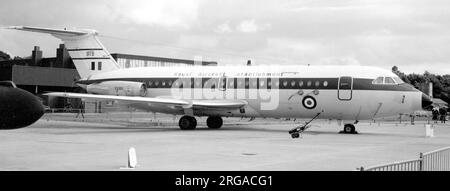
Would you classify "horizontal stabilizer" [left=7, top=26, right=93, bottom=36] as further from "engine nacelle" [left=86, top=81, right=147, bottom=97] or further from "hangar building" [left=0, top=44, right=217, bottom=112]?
"hangar building" [left=0, top=44, right=217, bottom=112]

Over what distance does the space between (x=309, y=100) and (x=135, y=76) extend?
11.2 m

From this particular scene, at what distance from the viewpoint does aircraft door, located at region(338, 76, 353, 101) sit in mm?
27750

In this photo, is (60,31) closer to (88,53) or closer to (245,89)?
(88,53)

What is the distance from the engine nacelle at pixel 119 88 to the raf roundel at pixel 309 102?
1007cm

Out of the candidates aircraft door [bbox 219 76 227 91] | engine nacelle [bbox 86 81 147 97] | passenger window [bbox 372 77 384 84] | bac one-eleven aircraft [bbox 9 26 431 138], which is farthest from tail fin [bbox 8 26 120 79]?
passenger window [bbox 372 77 384 84]

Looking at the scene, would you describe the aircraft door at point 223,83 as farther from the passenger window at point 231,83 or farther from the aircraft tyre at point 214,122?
the aircraft tyre at point 214,122

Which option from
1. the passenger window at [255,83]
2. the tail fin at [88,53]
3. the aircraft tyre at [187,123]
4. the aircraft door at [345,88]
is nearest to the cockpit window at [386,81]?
the aircraft door at [345,88]

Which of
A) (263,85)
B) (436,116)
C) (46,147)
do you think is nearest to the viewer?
(46,147)

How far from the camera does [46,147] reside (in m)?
18.4

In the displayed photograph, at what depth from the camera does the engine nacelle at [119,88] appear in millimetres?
33188

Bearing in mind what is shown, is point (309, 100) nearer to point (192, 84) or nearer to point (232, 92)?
point (232, 92)

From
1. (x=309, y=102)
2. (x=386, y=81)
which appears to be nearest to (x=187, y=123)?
(x=309, y=102)

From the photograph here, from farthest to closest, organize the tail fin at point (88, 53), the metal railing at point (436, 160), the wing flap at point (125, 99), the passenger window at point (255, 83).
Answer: the tail fin at point (88, 53)
the passenger window at point (255, 83)
the wing flap at point (125, 99)
the metal railing at point (436, 160)
